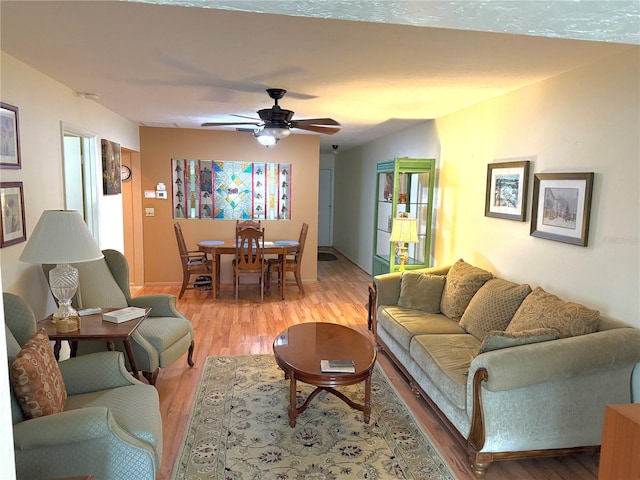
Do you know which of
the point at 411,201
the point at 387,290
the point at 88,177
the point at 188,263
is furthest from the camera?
the point at 188,263

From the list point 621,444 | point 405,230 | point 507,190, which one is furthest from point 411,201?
point 621,444

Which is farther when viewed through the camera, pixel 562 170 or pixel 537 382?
pixel 562 170

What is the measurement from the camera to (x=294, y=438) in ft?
8.52

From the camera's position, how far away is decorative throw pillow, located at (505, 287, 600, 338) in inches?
97.4

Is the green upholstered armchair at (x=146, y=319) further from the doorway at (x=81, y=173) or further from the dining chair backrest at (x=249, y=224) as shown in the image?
the dining chair backrest at (x=249, y=224)

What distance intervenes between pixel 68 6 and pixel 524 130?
3.13 metres

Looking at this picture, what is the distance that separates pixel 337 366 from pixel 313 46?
1.91 metres

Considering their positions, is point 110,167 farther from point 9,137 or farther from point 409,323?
point 409,323

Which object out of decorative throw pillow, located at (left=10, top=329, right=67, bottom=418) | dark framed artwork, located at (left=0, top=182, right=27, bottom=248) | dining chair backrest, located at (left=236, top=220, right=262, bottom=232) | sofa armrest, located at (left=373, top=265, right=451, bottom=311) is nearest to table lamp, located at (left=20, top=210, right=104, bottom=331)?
dark framed artwork, located at (left=0, top=182, right=27, bottom=248)

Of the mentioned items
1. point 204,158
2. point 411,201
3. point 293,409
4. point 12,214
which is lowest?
point 293,409

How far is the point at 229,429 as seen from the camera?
2676 millimetres

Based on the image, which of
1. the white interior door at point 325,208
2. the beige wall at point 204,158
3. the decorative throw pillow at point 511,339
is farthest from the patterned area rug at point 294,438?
the white interior door at point 325,208

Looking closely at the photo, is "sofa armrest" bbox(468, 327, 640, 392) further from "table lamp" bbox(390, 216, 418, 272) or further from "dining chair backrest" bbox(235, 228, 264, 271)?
"dining chair backrest" bbox(235, 228, 264, 271)

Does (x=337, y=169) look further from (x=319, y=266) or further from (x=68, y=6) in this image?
(x=68, y=6)
